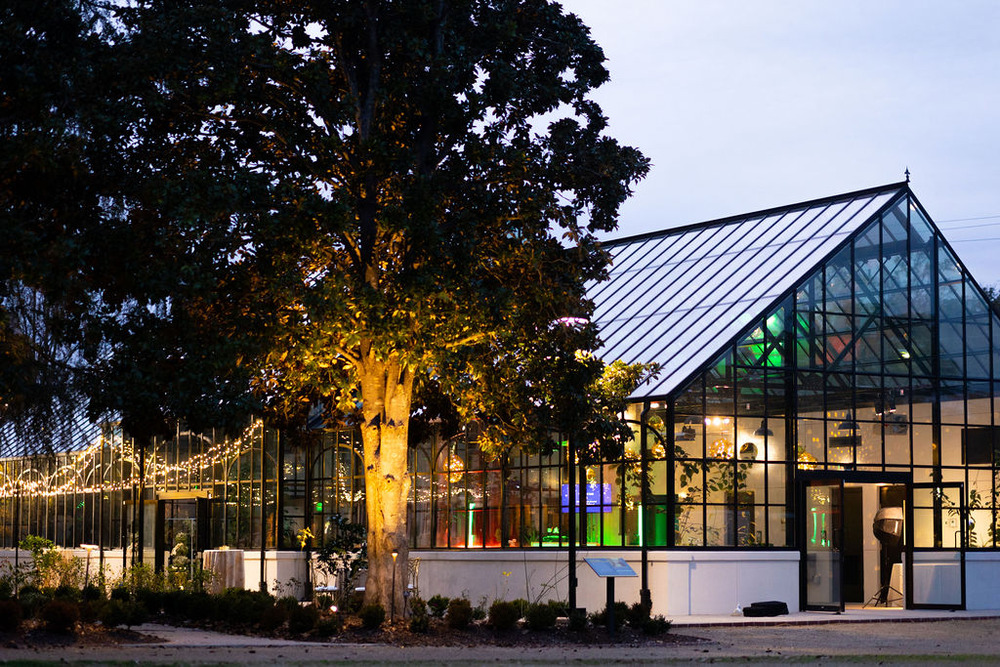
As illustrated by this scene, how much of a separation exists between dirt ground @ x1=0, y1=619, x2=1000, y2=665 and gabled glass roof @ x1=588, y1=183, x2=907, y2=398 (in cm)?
738

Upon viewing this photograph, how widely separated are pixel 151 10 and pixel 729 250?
16.3 metres

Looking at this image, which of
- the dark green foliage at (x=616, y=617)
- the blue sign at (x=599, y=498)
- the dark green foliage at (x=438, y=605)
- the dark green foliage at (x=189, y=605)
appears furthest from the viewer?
the blue sign at (x=599, y=498)

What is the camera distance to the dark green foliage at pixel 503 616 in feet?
65.3

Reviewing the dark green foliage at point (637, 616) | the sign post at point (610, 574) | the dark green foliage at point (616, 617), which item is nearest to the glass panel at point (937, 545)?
the dark green foliage at point (637, 616)

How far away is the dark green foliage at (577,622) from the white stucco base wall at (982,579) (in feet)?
40.2

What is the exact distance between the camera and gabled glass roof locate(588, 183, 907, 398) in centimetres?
2781

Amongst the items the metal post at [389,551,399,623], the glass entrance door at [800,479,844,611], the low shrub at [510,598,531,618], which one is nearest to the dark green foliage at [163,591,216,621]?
the metal post at [389,551,399,623]

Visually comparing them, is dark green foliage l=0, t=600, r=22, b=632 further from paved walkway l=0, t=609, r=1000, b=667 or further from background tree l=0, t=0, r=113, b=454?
background tree l=0, t=0, r=113, b=454

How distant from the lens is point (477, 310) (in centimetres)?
1966

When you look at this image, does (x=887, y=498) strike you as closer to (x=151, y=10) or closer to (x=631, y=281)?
(x=631, y=281)

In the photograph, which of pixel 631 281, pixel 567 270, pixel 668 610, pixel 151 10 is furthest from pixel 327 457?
pixel 151 10

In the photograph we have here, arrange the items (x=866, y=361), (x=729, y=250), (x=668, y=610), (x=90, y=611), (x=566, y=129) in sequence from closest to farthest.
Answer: (x=90, y=611) → (x=566, y=129) → (x=668, y=610) → (x=866, y=361) → (x=729, y=250)

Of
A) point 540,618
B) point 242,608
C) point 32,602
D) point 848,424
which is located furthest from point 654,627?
point 848,424

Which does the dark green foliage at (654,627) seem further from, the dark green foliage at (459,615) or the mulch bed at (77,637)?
the mulch bed at (77,637)
